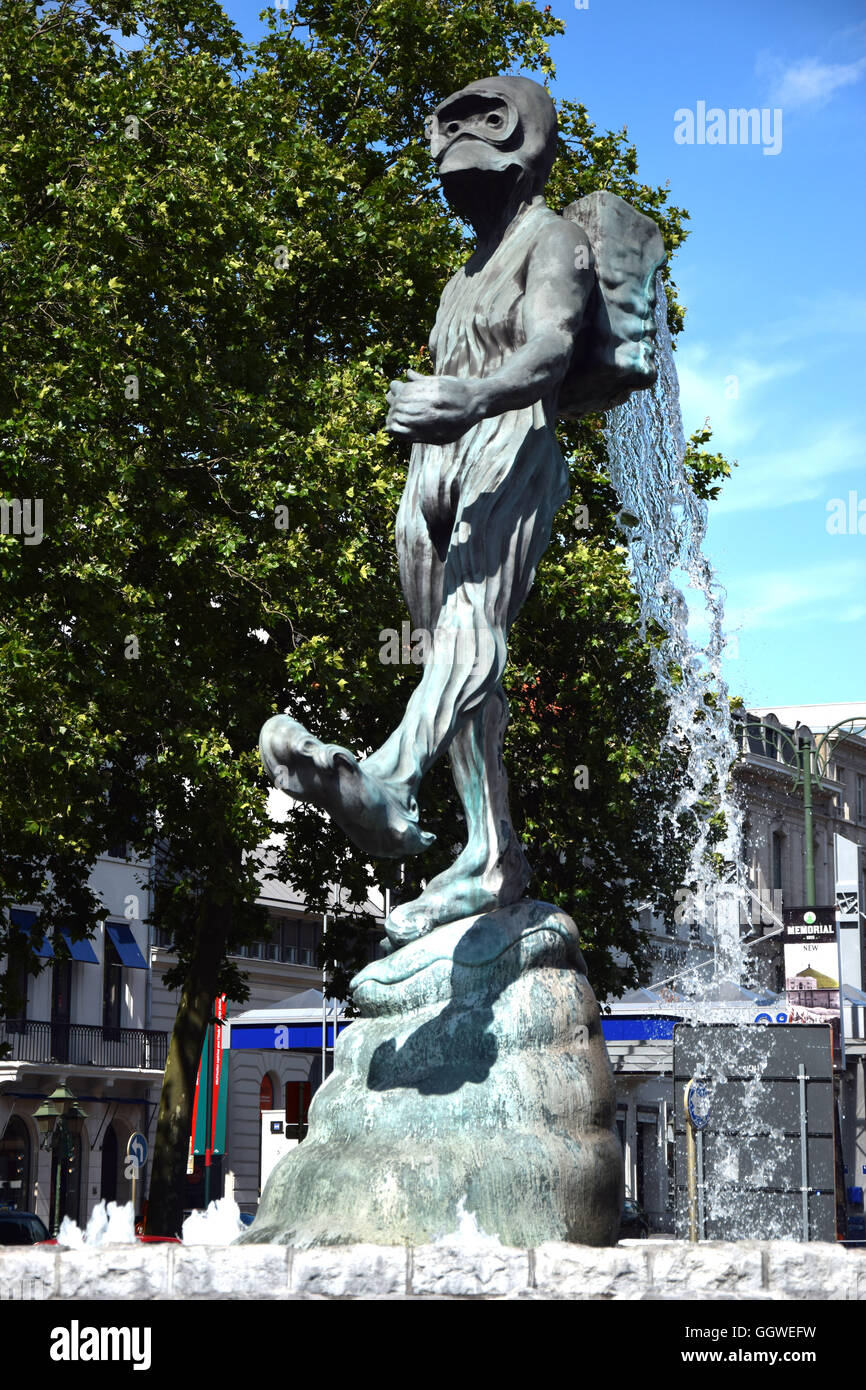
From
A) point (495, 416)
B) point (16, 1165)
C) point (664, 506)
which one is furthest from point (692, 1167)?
point (16, 1165)

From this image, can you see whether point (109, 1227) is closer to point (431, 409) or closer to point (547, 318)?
point (431, 409)

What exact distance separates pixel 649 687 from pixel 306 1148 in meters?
16.7

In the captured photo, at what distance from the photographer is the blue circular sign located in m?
16.7

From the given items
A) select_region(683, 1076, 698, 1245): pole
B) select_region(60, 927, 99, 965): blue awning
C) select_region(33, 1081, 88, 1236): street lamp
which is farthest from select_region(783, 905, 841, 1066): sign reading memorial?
select_region(60, 927, 99, 965): blue awning

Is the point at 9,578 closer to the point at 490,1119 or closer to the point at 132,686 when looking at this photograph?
the point at 132,686

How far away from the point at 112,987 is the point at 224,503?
25812 mm

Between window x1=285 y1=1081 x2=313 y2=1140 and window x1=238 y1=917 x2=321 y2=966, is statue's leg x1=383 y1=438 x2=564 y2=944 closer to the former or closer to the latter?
window x1=285 y1=1081 x2=313 y2=1140

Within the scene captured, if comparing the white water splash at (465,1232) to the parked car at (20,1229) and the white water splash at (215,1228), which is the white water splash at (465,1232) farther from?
the parked car at (20,1229)

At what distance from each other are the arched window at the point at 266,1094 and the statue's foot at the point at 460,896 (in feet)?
148

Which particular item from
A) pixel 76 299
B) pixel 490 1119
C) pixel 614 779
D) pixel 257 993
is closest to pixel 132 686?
pixel 76 299

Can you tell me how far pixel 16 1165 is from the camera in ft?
130

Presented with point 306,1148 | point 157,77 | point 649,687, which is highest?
point 157,77

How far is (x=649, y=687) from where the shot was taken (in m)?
22.4

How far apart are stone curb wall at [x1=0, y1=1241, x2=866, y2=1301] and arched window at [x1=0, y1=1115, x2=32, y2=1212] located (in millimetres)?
35578
